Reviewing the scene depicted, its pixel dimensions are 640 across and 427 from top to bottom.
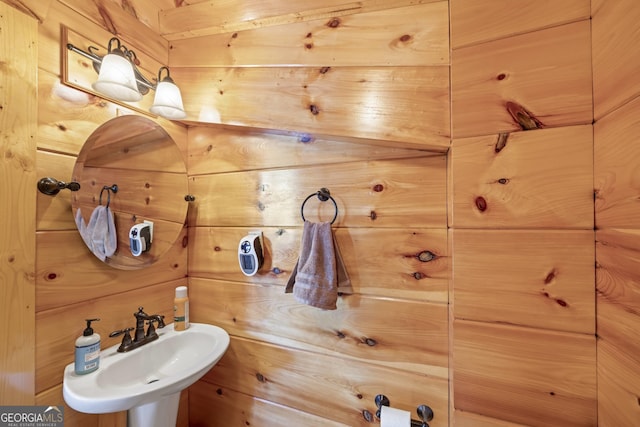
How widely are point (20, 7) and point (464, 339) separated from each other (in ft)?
5.67

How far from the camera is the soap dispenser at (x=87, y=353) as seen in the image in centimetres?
82

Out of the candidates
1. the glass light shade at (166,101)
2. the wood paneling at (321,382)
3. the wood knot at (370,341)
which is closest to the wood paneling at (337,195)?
the glass light shade at (166,101)

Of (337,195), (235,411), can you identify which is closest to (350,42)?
(337,195)

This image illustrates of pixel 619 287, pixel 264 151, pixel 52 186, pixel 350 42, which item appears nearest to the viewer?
pixel 619 287

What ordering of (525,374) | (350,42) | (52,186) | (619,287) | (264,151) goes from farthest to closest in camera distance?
(264,151) < (350,42) < (52,186) < (525,374) < (619,287)

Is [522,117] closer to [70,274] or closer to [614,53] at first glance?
[614,53]

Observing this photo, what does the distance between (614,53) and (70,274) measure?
1.73m

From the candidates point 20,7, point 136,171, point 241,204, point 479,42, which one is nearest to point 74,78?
point 20,7

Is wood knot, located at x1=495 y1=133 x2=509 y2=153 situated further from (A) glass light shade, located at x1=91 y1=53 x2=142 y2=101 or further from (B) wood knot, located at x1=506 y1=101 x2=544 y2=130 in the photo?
(A) glass light shade, located at x1=91 y1=53 x2=142 y2=101

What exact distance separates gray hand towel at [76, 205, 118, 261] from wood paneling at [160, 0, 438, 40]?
936 mm

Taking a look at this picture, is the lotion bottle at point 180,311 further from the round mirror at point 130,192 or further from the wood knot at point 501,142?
the wood knot at point 501,142

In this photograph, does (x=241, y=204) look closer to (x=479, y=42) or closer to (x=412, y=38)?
(x=412, y=38)

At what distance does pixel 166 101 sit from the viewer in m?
1.05

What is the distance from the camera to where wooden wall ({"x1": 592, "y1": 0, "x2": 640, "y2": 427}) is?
525 millimetres
